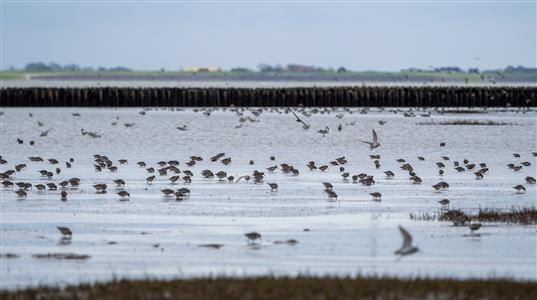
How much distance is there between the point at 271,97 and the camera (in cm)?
11450

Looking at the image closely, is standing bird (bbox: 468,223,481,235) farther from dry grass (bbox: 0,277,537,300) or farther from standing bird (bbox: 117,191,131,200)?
standing bird (bbox: 117,191,131,200)

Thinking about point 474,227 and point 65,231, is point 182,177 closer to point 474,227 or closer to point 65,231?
point 65,231

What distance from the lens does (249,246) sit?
22.5 m

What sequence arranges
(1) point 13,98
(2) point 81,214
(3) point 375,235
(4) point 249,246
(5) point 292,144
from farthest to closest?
(1) point 13,98
(5) point 292,144
(2) point 81,214
(3) point 375,235
(4) point 249,246

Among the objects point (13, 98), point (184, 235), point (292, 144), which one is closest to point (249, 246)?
point (184, 235)

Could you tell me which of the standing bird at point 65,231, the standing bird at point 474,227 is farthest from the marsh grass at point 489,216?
the standing bird at point 65,231

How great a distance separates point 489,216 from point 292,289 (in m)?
10.9

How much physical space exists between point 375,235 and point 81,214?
709 centimetres

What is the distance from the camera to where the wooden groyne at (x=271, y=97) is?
111625mm

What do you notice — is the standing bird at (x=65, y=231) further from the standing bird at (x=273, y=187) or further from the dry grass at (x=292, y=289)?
the standing bird at (x=273, y=187)

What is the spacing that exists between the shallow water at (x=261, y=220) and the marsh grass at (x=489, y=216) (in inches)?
17.3

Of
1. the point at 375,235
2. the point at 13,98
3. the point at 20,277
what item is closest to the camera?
the point at 20,277

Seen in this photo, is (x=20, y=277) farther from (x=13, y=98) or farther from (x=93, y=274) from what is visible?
(x=13, y=98)

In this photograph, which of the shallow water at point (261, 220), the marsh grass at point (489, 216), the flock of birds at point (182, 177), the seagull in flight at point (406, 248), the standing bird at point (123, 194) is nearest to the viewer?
the seagull in flight at point (406, 248)
